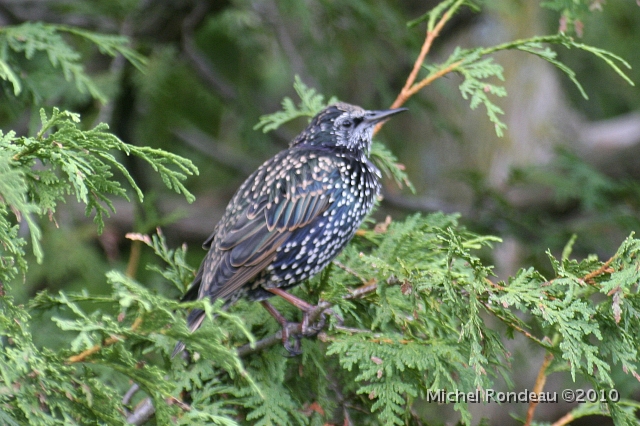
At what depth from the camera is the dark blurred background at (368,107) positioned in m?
4.54

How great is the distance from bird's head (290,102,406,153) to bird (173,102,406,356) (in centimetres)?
1

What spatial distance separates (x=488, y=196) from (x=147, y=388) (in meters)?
3.18

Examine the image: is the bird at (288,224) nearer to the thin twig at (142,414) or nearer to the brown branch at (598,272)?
the thin twig at (142,414)

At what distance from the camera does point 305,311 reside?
111 inches

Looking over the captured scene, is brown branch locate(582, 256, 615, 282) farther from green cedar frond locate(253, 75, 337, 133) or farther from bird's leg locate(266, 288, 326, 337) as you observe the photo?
green cedar frond locate(253, 75, 337, 133)

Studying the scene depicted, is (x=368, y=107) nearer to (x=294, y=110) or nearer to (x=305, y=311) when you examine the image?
(x=294, y=110)

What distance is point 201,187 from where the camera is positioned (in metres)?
7.38

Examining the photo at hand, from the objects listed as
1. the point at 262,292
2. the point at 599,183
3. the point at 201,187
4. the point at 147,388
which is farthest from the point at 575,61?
the point at 147,388

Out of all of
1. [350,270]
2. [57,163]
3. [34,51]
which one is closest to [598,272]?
[350,270]

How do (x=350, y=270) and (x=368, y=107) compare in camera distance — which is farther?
(x=368, y=107)

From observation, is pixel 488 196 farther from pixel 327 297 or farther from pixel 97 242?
pixel 97 242

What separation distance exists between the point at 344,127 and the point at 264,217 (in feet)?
2.10

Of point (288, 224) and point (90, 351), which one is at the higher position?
point (288, 224)

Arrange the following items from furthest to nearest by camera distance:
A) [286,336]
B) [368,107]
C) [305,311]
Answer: [368,107], [305,311], [286,336]
